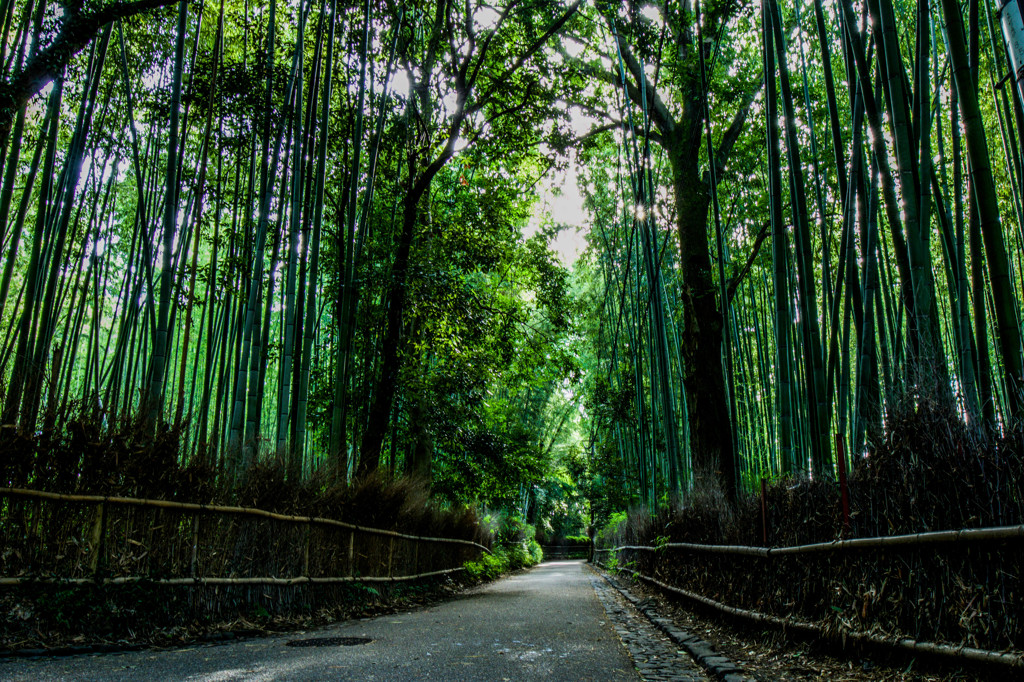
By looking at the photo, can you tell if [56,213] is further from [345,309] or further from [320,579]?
[320,579]

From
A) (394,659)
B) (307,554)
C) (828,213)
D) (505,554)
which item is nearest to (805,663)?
(394,659)

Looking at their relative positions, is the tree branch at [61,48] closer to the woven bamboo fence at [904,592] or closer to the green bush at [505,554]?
the woven bamboo fence at [904,592]

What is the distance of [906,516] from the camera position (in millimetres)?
2107

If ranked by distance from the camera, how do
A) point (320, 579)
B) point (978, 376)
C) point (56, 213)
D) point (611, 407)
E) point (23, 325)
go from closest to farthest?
point (978, 376)
point (23, 325)
point (320, 579)
point (56, 213)
point (611, 407)

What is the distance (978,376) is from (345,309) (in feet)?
15.0

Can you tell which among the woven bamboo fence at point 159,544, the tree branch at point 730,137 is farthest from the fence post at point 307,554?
the tree branch at point 730,137

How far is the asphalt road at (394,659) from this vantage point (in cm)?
242

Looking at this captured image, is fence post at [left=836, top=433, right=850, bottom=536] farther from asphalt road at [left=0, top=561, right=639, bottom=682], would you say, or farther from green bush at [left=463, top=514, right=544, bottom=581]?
green bush at [left=463, top=514, right=544, bottom=581]

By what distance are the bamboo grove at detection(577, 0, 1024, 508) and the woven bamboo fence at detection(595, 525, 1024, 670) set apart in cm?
35

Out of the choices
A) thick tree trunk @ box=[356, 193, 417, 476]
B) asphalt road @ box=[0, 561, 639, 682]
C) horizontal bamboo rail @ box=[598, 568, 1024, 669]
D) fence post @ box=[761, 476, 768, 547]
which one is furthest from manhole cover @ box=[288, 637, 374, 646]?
thick tree trunk @ box=[356, 193, 417, 476]

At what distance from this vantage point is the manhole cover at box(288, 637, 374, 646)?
3277mm

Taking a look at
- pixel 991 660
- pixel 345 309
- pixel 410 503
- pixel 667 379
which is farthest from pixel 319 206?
pixel 991 660

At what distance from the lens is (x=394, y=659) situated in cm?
283

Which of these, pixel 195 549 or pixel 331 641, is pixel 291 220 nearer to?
pixel 195 549
